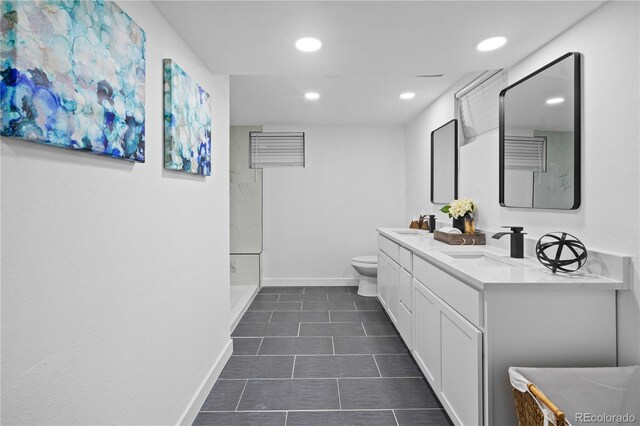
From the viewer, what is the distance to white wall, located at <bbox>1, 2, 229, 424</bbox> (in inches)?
35.1

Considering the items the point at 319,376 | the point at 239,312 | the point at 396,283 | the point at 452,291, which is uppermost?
the point at 452,291

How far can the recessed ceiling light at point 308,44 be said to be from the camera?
6.45 feet

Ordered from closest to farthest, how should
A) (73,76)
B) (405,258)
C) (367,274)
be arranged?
(73,76) < (405,258) < (367,274)

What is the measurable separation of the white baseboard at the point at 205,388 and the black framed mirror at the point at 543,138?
7.49ft

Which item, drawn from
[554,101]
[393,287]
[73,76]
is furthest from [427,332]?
[73,76]

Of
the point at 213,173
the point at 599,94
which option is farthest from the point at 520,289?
the point at 213,173

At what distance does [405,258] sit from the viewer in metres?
2.91

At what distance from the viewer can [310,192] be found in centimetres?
510

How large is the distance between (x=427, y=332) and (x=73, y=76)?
2.24 meters

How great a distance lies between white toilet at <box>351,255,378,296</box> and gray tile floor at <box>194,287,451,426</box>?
64 centimetres

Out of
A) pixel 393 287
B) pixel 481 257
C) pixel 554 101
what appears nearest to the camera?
pixel 554 101

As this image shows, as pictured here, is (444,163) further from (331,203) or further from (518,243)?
(331,203)

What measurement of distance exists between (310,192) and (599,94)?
3721 millimetres

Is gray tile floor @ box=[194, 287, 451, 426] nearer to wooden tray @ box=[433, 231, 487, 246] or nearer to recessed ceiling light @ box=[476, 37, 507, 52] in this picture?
wooden tray @ box=[433, 231, 487, 246]
